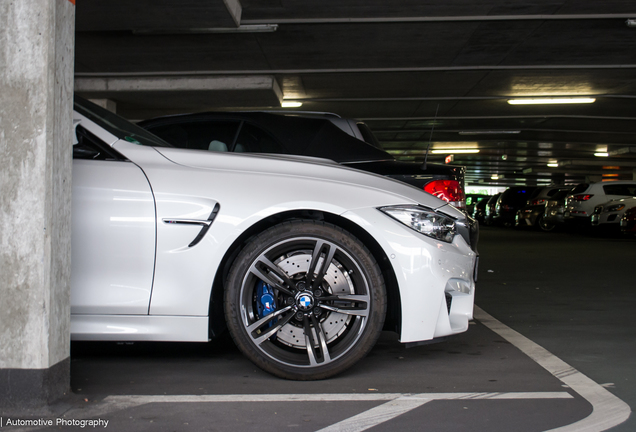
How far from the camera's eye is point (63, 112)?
3145 mm

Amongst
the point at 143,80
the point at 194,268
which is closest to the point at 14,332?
the point at 194,268

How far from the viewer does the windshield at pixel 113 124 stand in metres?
3.87

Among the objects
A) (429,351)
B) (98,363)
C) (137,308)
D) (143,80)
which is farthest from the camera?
(143,80)

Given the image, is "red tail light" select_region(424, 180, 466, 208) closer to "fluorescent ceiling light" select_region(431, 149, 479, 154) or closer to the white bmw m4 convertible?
the white bmw m4 convertible

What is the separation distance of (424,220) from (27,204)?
2.02 metres

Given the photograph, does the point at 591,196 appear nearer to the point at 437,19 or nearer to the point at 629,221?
the point at 629,221

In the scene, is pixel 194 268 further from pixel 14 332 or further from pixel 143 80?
pixel 143 80

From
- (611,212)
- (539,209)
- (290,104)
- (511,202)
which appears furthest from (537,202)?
(290,104)

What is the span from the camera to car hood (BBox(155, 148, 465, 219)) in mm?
3703

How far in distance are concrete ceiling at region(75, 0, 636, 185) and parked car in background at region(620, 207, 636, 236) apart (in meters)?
3.31

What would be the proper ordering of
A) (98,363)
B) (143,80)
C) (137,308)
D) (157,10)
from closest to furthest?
(137,308) → (98,363) → (157,10) → (143,80)

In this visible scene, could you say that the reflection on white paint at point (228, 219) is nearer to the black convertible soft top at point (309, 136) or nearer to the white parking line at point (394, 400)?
the white parking line at point (394, 400)

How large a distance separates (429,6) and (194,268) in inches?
349

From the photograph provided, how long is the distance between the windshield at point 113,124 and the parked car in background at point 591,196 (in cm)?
1860
